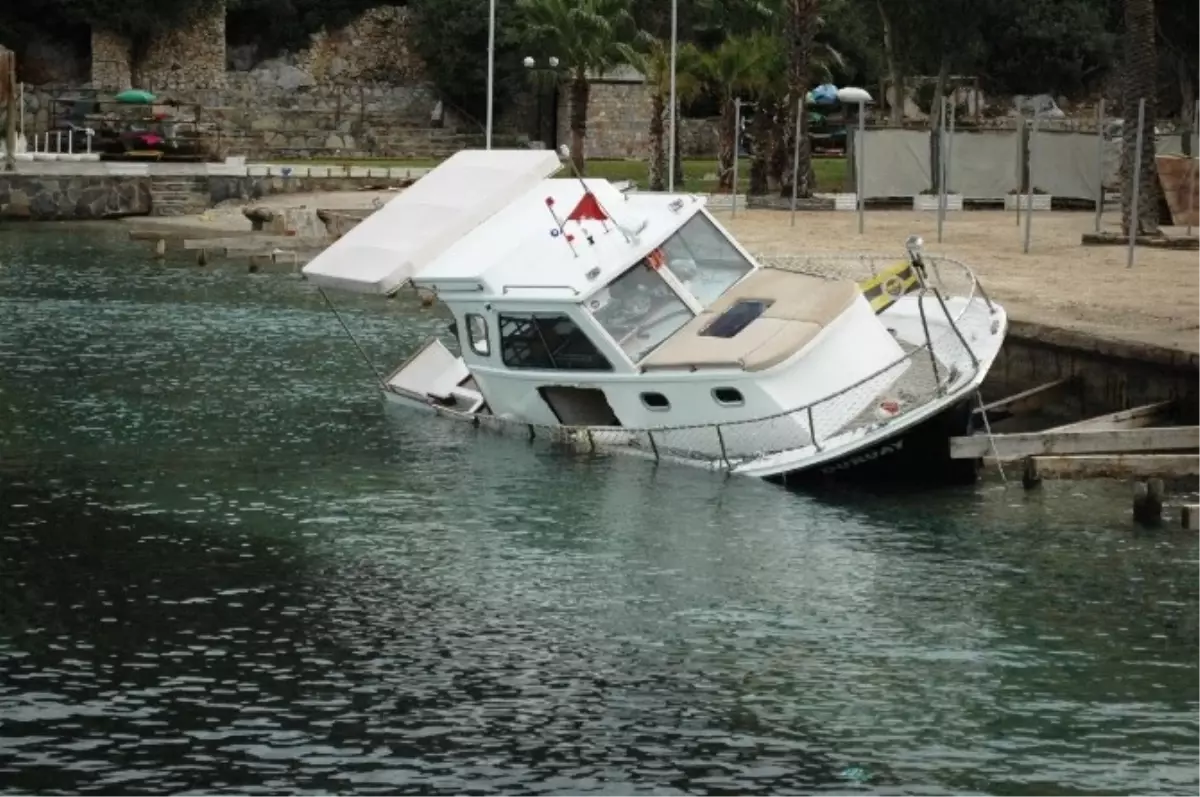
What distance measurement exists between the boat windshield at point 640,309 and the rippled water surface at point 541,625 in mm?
1312

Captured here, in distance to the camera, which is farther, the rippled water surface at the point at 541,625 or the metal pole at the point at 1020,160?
the metal pole at the point at 1020,160

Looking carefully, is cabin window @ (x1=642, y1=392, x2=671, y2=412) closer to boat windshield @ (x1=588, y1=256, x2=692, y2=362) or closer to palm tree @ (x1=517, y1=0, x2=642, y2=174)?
boat windshield @ (x1=588, y1=256, x2=692, y2=362)

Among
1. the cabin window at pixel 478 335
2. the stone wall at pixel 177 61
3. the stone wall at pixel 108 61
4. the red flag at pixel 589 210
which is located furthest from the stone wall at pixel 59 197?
the red flag at pixel 589 210

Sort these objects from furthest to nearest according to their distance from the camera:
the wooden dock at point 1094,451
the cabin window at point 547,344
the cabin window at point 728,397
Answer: the cabin window at point 547,344
the cabin window at point 728,397
the wooden dock at point 1094,451

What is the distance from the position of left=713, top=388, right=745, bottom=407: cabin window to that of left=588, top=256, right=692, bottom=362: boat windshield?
108 centimetres

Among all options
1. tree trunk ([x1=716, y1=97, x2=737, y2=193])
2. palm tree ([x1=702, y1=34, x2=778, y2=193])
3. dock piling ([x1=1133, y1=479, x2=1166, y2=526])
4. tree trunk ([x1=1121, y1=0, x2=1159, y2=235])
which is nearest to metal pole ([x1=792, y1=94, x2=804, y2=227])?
tree trunk ([x1=716, y1=97, x2=737, y2=193])

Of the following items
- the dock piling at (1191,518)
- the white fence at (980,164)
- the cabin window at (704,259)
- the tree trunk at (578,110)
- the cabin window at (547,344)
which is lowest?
the dock piling at (1191,518)

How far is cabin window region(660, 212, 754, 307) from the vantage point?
25.4 metres

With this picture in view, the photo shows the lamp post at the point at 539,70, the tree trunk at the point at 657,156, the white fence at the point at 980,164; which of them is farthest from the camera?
the lamp post at the point at 539,70

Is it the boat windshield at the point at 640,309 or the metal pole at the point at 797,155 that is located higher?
the metal pole at the point at 797,155

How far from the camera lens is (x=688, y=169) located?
7431cm

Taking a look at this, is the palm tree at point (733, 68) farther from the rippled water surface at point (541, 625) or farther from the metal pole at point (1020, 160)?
the rippled water surface at point (541, 625)

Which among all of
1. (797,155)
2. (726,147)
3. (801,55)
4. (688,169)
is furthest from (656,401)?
(688,169)

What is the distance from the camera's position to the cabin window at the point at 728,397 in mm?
23609
